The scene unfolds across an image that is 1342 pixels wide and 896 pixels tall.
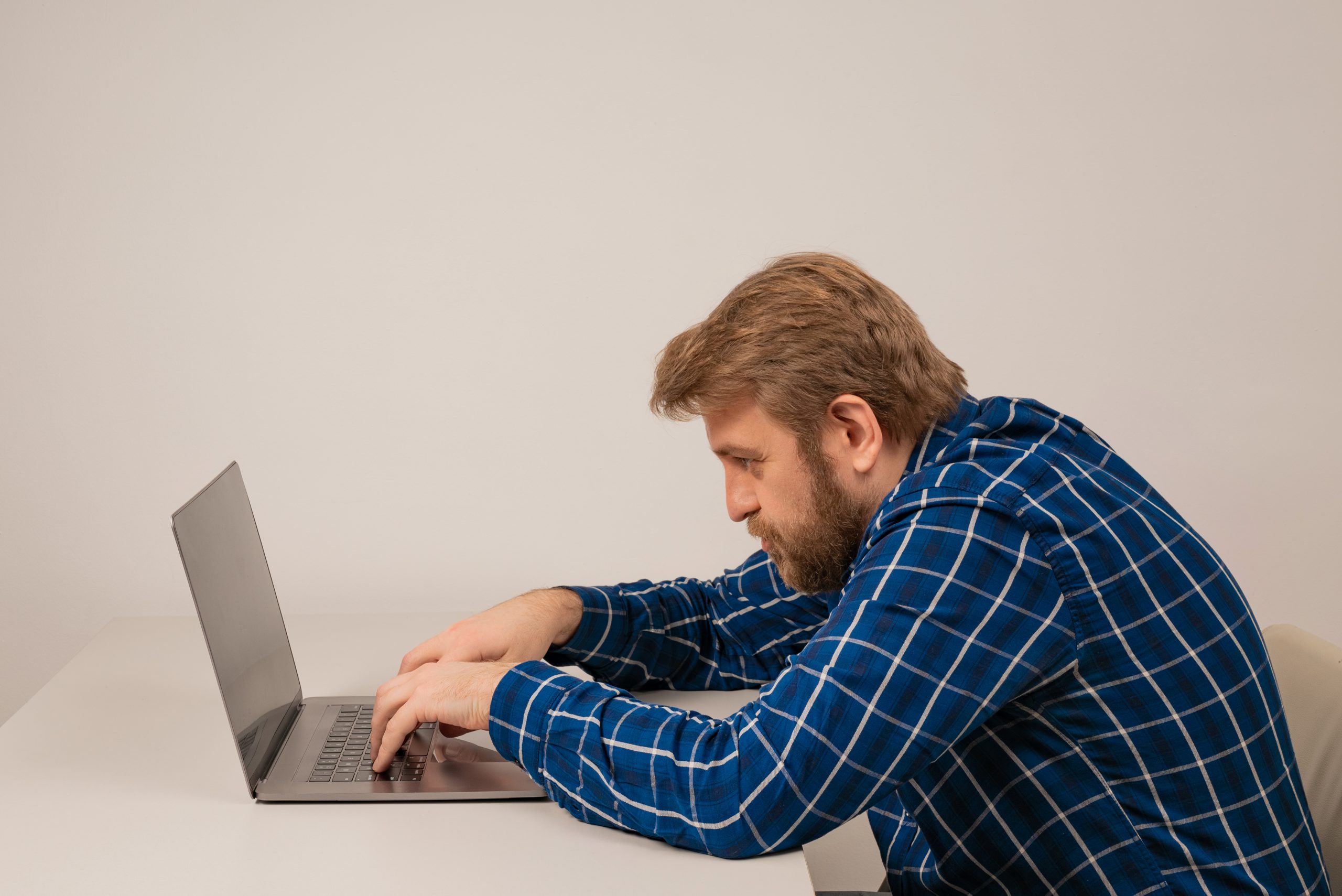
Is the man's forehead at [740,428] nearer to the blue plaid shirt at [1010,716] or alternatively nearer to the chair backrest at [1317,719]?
the blue plaid shirt at [1010,716]

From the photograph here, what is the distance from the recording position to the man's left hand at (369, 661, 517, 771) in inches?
42.4

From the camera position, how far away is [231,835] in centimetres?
104

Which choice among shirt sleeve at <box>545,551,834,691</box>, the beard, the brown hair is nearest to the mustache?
the beard

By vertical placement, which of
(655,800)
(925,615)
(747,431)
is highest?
(747,431)

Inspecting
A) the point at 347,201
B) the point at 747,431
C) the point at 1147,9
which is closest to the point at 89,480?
the point at 347,201

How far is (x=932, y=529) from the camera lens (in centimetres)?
90

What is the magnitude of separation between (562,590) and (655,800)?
43cm

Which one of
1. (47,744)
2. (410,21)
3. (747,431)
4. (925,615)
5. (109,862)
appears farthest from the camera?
(410,21)

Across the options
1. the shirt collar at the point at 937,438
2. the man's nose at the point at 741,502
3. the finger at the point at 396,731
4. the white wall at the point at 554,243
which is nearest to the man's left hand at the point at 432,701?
the finger at the point at 396,731

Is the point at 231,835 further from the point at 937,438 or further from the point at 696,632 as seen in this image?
the point at 937,438

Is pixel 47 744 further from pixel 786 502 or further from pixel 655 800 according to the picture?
pixel 786 502

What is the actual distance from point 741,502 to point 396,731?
43 cm

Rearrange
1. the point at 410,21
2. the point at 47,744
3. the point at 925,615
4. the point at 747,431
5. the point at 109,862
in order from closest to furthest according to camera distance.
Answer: the point at 925,615
the point at 109,862
the point at 747,431
the point at 47,744
the point at 410,21

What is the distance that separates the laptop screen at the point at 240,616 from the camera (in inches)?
42.8
